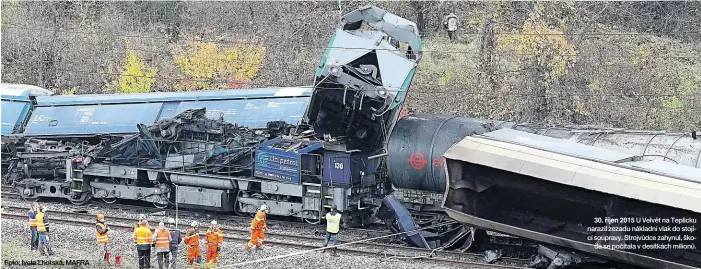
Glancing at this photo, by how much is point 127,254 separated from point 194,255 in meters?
2.01

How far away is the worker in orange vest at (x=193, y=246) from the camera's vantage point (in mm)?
15672

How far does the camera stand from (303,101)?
23516 mm

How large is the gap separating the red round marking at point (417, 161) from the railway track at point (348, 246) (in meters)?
1.93

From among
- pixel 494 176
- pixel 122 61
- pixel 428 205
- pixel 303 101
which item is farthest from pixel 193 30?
pixel 494 176

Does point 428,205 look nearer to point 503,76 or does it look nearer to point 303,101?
point 303,101

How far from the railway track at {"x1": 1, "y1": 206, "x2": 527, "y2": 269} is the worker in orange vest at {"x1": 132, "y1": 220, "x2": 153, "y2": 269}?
10.5ft

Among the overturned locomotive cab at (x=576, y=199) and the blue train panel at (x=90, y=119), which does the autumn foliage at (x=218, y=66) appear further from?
the overturned locomotive cab at (x=576, y=199)

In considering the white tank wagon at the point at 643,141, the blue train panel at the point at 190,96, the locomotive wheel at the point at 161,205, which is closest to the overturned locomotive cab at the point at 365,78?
the white tank wagon at the point at 643,141

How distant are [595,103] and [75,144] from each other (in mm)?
18073

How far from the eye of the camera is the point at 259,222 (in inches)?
680

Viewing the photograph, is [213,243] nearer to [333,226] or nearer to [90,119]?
[333,226]

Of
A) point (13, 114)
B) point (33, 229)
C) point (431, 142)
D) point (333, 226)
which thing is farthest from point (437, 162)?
point (13, 114)

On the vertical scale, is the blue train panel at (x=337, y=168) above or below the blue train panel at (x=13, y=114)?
below

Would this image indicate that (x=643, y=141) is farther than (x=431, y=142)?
No
